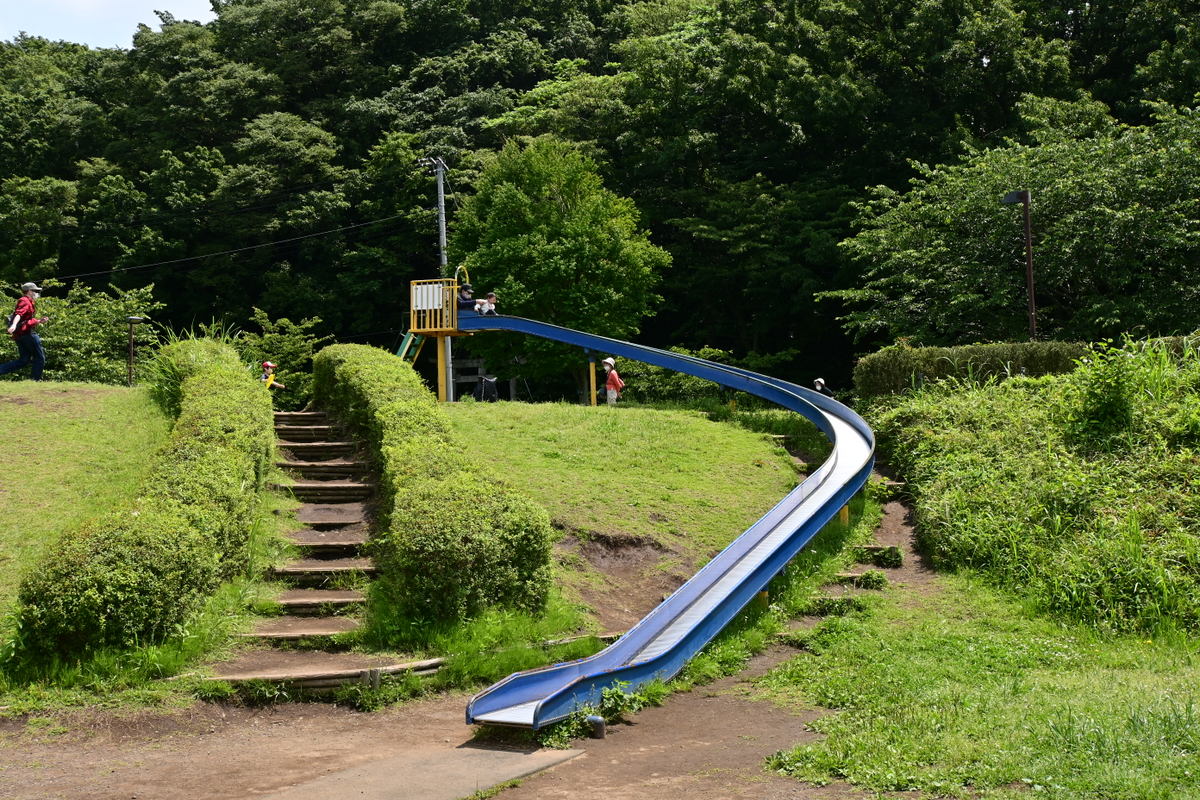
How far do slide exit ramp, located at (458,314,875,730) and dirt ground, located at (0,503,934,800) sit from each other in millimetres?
344

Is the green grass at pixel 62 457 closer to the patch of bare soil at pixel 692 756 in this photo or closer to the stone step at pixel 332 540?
the stone step at pixel 332 540

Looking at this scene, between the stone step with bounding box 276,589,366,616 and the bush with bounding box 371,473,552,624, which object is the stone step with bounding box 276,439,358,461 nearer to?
the stone step with bounding box 276,589,366,616

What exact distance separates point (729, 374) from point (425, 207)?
23.8m

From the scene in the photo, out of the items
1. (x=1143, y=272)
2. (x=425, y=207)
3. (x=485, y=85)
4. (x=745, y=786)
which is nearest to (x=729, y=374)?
(x=1143, y=272)

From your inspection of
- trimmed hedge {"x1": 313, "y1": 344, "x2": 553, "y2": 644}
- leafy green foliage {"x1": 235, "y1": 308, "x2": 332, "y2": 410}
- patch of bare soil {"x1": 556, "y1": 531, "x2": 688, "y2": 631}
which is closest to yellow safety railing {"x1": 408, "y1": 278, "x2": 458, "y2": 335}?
patch of bare soil {"x1": 556, "y1": 531, "x2": 688, "y2": 631}

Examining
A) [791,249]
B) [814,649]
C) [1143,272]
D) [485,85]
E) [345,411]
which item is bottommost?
[814,649]

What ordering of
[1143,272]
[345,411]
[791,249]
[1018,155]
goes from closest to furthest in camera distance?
[345,411], [1143,272], [1018,155], [791,249]

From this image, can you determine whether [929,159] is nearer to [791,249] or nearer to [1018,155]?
[791,249]

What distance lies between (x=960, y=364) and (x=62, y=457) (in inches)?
506

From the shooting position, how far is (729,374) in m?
19.5

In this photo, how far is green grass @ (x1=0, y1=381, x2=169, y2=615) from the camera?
10.4 metres

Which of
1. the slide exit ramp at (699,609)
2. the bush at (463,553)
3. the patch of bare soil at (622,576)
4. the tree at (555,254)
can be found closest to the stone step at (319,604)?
the bush at (463,553)

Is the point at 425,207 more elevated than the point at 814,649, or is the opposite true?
the point at 425,207

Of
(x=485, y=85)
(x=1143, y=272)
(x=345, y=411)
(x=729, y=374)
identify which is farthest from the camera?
(x=485, y=85)
